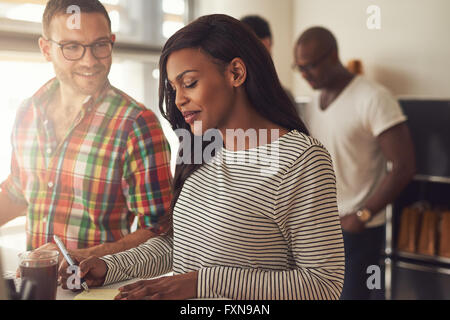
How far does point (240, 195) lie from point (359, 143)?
0.99 metres

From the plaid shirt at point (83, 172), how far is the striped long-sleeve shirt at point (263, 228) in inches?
3.4

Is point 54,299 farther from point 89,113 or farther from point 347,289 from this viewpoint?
point 347,289

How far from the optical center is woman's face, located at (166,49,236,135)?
82cm

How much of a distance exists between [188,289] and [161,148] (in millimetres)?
291

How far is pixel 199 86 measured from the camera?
0.81m

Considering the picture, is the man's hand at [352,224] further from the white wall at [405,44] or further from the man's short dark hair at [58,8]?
the man's short dark hair at [58,8]

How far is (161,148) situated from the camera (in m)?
0.96

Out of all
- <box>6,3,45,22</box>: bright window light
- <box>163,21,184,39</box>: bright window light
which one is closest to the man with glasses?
<box>6,3,45,22</box>: bright window light

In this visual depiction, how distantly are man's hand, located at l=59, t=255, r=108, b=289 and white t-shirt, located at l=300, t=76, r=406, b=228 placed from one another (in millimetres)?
979

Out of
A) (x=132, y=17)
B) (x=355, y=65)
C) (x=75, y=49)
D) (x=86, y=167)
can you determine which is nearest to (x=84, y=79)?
(x=75, y=49)

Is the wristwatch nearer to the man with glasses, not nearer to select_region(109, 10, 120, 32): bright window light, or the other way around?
the man with glasses

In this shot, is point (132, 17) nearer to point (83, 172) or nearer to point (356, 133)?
point (83, 172)

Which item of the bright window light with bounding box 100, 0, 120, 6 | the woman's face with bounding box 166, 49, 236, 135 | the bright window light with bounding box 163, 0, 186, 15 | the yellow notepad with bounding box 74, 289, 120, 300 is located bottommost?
the yellow notepad with bounding box 74, 289, 120, 300
